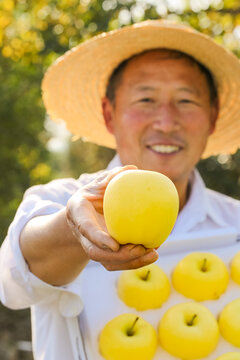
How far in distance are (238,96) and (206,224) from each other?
2.01 ft

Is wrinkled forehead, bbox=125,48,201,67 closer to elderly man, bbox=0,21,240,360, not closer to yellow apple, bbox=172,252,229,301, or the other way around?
elderly man, bbox=0,21,240,360

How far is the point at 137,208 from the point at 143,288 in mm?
412

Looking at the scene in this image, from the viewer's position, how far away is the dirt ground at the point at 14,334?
11.5ft

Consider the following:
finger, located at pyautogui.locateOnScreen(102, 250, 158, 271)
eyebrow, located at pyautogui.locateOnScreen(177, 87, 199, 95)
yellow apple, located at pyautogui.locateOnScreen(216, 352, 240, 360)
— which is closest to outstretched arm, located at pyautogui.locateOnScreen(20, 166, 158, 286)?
finger, located at pyautogui.locateOnScreen(102, 250, 158, 271)

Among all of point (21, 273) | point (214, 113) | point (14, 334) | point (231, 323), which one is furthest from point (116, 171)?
point (14, 334)

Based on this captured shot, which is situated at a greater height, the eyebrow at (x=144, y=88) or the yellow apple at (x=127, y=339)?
the eyebrow at (x=144, y=88)

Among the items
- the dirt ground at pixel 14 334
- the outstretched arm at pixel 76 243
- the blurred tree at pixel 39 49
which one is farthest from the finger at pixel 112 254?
the dirt ground at pixel 14 334

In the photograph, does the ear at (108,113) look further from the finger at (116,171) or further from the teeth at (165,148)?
the finger at (116,171)

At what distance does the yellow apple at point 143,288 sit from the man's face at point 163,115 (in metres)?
0.48

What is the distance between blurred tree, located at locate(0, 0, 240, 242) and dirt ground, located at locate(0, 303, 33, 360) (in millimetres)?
824

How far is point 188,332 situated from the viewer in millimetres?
1043

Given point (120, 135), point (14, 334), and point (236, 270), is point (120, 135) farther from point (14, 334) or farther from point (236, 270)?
point (14, 334)

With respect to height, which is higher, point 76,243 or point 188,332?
point 76,243

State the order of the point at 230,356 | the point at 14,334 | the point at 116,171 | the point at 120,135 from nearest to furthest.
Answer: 1. the point at 116,171
2. the point at 230,356
3. the point at 120,135
4. the point at 14,334
